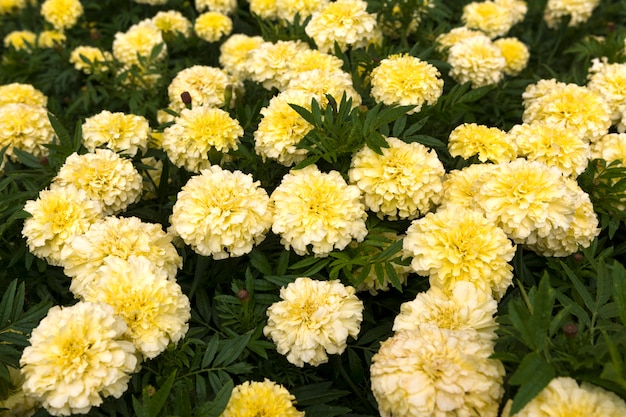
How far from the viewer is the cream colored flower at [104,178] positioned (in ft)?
7.50

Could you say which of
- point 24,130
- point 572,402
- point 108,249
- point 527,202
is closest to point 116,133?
point 24,130

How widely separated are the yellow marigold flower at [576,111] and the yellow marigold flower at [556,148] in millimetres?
116

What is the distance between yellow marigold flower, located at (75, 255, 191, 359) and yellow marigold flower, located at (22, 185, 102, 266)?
0.33 metres

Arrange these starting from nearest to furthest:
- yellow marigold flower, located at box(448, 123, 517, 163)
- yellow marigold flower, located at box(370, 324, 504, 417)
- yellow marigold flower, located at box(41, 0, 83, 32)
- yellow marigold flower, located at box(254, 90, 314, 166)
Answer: yellow marigold flower, located at box(370, 324, 504, 417), yellow marigold flower, located at box(254, 90, 314, 166), yellow marigold flower, located at box(448, 123, 517, 163), yellow marigold flower, located at box(41, 0, 83, 32)

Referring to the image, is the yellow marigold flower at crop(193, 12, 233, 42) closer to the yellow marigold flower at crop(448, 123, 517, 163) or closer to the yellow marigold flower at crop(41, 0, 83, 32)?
the yellow marigold flower at crop(41, 0, 83, 32)

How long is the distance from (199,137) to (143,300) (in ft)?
2.82

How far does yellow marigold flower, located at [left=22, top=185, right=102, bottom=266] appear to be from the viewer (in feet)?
6.91

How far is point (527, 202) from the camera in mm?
1979

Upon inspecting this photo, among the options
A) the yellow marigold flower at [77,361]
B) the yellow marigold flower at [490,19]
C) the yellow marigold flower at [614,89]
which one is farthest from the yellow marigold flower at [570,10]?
the yellow marigold flower at [77,361]

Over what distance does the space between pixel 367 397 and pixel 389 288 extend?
17.7 inches

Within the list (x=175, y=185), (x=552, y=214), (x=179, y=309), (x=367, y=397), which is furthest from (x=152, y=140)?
(x=552, y=214)

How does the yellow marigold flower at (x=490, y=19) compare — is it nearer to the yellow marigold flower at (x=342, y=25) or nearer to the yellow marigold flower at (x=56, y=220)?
the yellow marigold flower at (x=342, y=25)

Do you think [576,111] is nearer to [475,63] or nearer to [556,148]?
[556,148]

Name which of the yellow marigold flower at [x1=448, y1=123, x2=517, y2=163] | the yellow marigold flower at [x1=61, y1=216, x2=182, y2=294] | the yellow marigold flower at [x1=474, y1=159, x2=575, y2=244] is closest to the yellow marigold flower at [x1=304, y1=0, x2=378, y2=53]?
the yellow marigold flower at [x1=448, y1=123, x2=517, y2=163]
